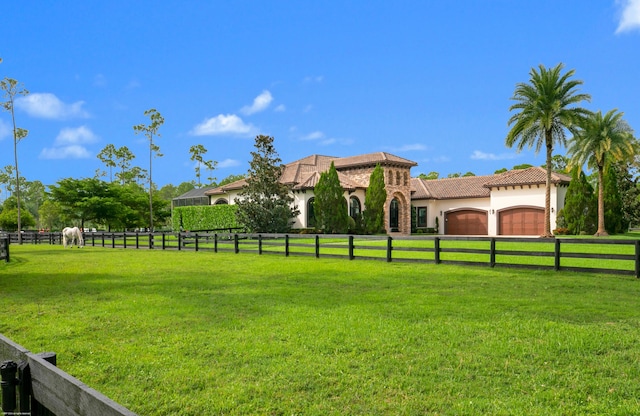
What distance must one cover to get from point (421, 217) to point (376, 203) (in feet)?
34.3

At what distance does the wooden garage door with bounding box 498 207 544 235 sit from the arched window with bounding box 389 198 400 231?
9261 mm

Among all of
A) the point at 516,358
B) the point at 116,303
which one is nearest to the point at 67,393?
the point at 516,358

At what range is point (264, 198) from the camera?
35.7 meters

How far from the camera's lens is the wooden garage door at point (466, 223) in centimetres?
4444

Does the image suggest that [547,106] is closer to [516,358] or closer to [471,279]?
[471,279]

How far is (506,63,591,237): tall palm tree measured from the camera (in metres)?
34.3

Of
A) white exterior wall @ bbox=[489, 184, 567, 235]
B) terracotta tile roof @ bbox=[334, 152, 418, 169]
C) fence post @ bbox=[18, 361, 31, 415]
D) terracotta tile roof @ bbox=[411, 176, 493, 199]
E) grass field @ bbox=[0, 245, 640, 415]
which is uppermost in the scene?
terracotta tile roof @ bbox=[334, 152, 418, 169]

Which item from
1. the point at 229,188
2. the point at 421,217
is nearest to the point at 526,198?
the point at 421,217

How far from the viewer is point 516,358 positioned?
507 cm

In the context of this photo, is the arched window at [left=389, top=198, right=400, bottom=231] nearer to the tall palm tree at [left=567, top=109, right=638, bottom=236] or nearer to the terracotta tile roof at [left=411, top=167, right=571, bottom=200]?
the terracotta tile roof at [left=411, top=167, right=571, bottom=200]

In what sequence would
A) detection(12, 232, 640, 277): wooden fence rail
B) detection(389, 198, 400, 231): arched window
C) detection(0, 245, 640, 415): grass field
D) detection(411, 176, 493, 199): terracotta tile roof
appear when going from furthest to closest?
detection(411, 176, 493, 199): terracotta tile roof < detection(389, 198, 400, 231): arched window < detection(12, 232, 640, 277): wooden fence rail < detection(0, 245, 640, 415): grass field

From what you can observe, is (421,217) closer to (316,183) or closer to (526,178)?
(526,178)

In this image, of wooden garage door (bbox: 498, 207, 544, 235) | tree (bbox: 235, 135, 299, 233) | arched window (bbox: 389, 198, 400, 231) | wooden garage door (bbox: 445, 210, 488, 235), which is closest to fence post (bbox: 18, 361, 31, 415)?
tree (bbox: 235, 135, 299, 233)

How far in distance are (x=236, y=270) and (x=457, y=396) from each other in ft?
33.4
